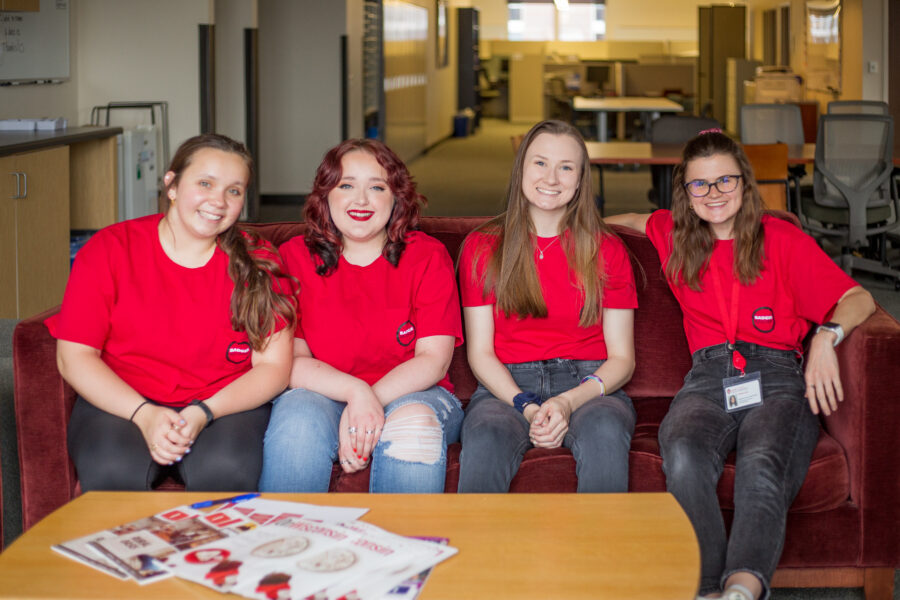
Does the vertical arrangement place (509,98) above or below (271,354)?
above

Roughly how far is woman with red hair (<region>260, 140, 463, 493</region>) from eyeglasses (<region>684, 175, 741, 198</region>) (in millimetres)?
679

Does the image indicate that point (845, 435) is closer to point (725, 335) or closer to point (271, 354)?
point (725, 335)

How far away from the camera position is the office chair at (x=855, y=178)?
6.23m

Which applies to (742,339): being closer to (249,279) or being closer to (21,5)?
(249,279)

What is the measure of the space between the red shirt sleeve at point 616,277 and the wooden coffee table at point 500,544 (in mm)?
777

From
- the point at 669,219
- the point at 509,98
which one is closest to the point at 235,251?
the point at 669,219

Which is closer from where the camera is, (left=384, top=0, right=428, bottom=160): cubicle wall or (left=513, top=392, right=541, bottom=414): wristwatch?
(left=513, top=392, right=541, bottom=414): wristwatch

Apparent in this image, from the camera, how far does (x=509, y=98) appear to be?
72.8 ft

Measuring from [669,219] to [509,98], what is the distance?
1981 centimetres

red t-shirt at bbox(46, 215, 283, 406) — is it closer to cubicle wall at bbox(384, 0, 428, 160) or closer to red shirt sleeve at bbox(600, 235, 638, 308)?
red shirt sleeve at bbox(600, 235, 638, 308)

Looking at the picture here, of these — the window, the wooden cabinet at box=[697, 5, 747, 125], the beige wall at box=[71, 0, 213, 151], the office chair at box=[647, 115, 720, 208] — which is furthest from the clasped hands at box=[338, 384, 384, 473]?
the window

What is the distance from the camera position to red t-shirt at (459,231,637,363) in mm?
2635

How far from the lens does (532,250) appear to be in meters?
2.64

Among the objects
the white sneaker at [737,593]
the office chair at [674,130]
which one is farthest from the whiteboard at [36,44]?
the white sneaker at [737,593]
